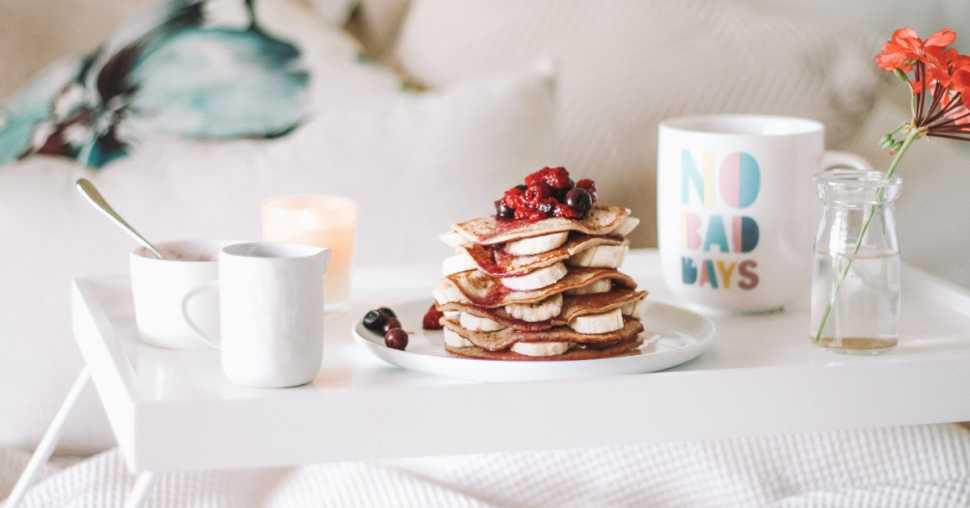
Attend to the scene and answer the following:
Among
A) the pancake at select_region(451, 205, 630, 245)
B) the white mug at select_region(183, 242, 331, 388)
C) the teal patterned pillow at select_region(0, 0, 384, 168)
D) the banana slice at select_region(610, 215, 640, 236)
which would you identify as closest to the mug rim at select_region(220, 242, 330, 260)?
the white mug at select_region(183, 242, 331, 388)

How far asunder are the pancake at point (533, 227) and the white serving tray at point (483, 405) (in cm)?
12

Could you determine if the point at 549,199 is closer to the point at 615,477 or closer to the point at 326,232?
the point at 326,232

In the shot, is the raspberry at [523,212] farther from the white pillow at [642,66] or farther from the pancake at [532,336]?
the white pillow at [642,66]

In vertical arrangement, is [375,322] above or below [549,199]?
below

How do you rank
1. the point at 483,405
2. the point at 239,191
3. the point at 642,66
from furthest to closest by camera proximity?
the point at 642,66 < the point at 239,191 < the point at 483,405

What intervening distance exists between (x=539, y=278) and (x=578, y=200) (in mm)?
80

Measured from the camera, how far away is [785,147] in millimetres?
877

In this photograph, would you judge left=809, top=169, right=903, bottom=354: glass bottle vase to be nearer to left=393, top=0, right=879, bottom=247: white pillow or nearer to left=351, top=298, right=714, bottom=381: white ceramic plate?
left=351, top=298, right=714, bottom=381: white ceramic plate

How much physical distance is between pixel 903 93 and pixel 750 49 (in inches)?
13.0

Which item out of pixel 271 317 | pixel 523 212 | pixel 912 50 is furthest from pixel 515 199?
pixel 912 50

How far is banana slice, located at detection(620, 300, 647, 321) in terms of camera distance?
2.46ft

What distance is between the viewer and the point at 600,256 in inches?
28.5

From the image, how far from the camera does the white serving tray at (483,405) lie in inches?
24.5

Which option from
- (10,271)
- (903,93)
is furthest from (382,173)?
(903,93)
